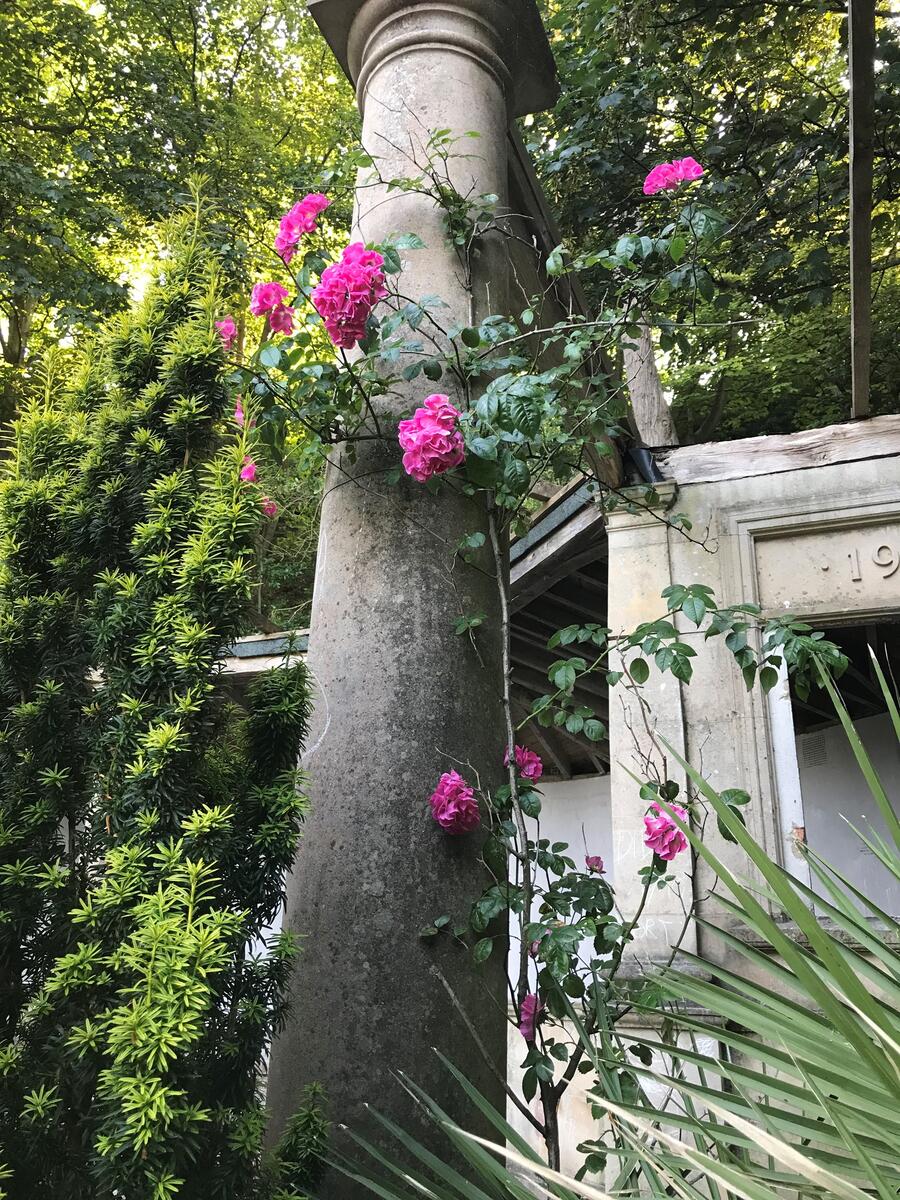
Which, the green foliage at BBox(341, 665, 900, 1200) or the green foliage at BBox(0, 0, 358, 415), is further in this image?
the green foliage at BBox(0, 0, 358, 415)

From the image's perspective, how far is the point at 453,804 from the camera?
Answer: 5.17 ft

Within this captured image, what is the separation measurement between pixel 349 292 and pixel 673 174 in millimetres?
1153

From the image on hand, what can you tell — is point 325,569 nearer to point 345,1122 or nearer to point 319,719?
point 319,719

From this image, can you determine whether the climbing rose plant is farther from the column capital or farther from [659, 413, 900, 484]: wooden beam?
[659, 413, 900, 484]: wooden beam

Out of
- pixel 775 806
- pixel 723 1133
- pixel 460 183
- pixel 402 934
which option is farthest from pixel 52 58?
pixel 723 1133

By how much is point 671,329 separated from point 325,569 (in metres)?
1.13

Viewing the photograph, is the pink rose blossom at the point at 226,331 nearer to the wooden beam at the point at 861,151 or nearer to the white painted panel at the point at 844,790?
the wooden beam at the point at 861,151

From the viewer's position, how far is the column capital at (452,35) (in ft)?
7.68

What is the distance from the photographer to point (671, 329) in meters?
2.40

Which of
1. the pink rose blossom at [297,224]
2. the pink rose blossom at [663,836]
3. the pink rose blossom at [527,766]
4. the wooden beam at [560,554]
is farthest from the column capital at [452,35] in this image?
the wooden beam at [560,554]

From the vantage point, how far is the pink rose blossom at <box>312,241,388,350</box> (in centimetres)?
177

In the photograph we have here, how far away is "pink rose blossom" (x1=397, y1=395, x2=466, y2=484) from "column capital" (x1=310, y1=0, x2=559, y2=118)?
118cm

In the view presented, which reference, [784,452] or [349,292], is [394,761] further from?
[784,452]

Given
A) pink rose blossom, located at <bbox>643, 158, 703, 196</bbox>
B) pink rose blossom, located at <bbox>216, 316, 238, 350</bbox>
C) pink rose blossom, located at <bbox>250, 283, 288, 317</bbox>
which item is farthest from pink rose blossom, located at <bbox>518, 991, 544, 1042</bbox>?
pink rose blossom, located at <bbox>643, 158, 703, 196</bbox>
